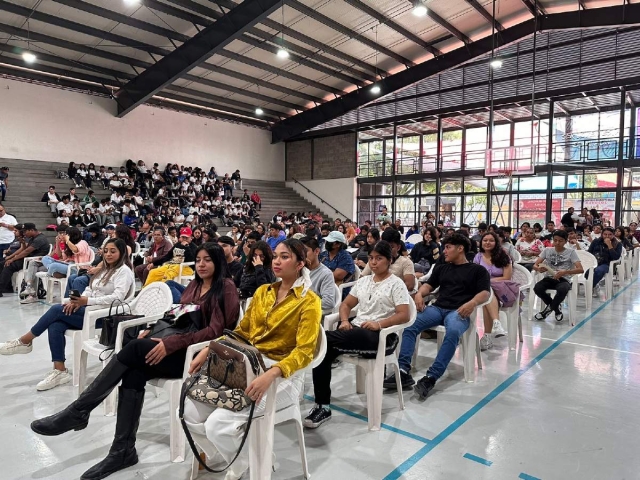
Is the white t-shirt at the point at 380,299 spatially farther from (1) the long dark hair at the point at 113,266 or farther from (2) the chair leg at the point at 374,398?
(1) the long dark hair at the point at 113,266

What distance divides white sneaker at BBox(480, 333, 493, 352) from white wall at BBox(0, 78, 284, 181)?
1351cm

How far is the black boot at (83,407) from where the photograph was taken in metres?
2.02

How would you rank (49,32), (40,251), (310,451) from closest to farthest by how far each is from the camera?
(310,451) → (40,251) → (49,32)

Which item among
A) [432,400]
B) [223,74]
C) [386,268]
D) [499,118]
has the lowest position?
[432,400]

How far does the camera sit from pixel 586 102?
12.8m

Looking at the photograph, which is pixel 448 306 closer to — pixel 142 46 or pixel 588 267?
pixel 588 267

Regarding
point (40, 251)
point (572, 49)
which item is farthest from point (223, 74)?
point (572, 49)

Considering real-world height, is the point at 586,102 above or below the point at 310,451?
above

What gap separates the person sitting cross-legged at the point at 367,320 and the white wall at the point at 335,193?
1439cm

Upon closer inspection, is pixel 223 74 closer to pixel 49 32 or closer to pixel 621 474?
pixel 49 32

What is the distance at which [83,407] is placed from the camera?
2.04m

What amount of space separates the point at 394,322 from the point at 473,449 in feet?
2.58

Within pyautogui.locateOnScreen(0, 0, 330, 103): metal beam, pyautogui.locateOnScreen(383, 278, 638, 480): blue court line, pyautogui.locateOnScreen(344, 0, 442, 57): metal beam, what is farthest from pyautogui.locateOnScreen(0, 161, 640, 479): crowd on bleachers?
pyautogui.locateOnScreen(344, 0, 442, 57): metal beam

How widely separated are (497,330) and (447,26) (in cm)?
966
